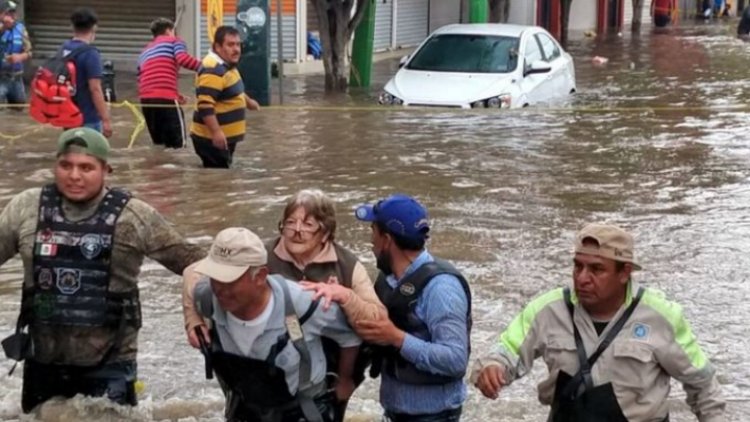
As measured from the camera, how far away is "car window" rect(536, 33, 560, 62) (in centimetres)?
1835

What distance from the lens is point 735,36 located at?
4047cm

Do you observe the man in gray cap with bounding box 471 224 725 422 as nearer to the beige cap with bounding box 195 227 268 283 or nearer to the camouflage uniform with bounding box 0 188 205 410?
the beige cap with bounding box 195 227 268 283

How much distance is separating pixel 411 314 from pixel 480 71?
13222 millimetres

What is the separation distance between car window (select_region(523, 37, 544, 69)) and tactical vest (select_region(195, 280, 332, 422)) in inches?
536

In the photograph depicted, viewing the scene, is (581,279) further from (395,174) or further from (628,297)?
(395,174)

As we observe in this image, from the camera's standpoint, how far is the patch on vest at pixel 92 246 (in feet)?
15.1

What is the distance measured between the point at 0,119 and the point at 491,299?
9.67 meters

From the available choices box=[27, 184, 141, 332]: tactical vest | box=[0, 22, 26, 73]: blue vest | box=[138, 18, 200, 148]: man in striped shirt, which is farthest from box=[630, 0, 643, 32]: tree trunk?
box=[27, 184, 141, 332]: tactical vest

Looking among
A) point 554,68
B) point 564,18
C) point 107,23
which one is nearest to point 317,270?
point 554,68

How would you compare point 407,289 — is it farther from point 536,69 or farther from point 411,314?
point 536,69

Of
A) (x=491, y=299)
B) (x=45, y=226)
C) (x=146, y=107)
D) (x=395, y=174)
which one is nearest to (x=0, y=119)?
(x=146, y=107)

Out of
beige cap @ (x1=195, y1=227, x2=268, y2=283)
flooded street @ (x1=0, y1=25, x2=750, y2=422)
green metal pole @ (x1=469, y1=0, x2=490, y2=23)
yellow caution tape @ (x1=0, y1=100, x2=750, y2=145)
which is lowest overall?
flooded street @ (x1=0, y1=25, x2=750, y2=422)

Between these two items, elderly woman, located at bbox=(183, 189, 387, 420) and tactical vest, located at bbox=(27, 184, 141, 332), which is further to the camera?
tactical vest, located at bbox=(27, 184, 141, 332)

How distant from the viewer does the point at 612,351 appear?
397 cm
